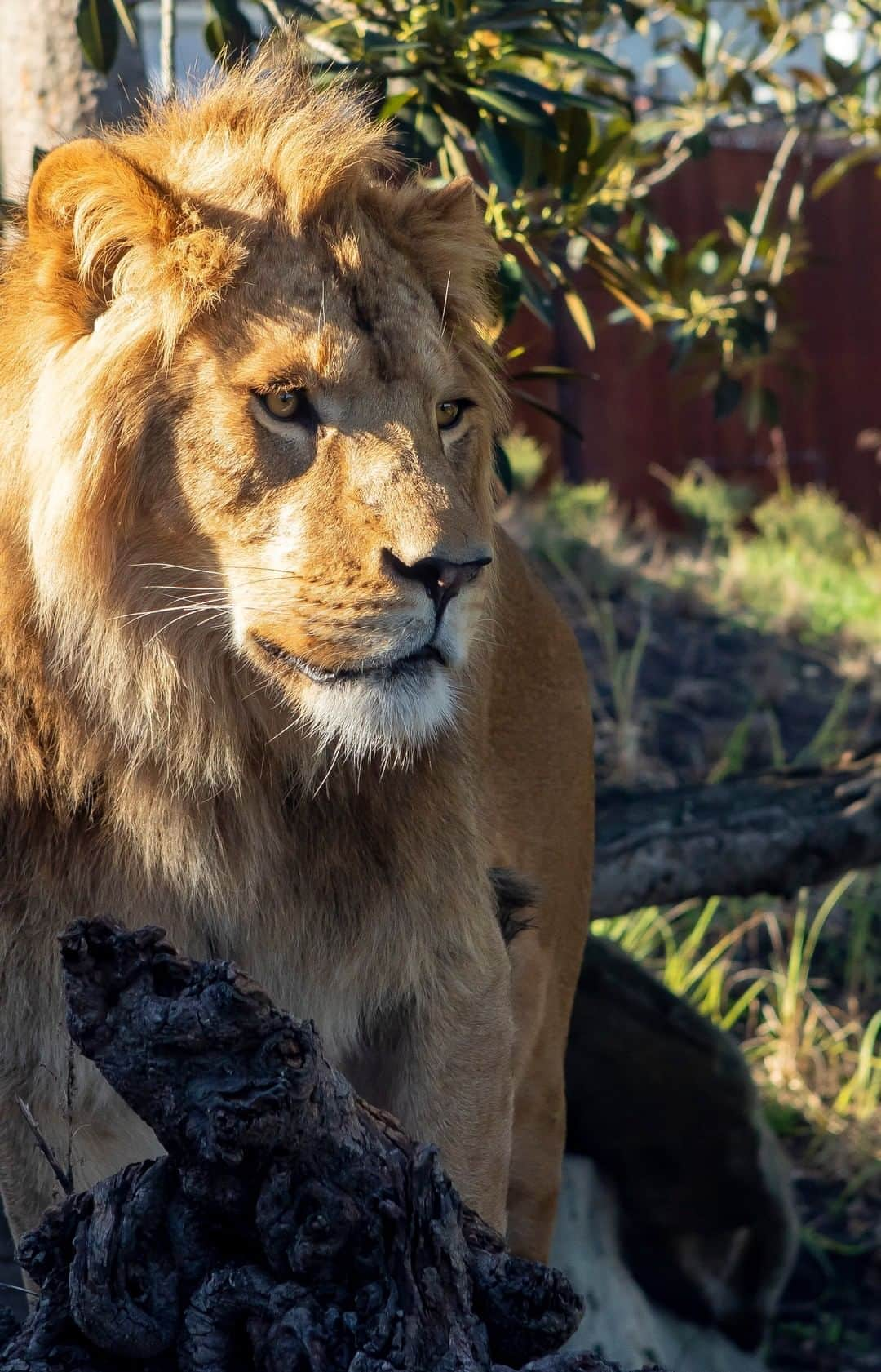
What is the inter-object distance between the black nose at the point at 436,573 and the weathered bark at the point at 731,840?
1847 millimetres

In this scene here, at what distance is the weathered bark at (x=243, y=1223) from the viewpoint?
1306mm

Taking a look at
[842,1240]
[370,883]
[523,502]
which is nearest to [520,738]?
[370,883]

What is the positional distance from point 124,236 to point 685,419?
9.12m

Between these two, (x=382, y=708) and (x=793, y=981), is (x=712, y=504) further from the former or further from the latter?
(x=382, y=708)

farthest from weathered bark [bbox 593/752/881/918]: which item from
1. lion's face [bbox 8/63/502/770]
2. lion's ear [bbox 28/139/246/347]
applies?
lion's ear [bbox 28/139/246/347]

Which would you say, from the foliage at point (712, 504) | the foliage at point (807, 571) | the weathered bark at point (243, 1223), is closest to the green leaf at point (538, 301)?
the weathered bark at point (243, 1223)

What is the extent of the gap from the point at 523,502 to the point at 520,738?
556 centimetres

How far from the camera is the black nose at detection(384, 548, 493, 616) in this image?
1.80 m

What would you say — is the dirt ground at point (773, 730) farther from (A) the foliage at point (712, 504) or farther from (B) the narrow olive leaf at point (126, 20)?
(B) the narrow olive leaf at point (126, 20)

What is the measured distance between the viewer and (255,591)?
6.25ft

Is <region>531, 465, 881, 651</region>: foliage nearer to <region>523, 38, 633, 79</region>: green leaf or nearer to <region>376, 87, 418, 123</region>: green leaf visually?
<region>523, 38, 633, 79</region>: green leaf

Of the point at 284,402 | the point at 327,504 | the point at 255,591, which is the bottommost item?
the point at 255,591

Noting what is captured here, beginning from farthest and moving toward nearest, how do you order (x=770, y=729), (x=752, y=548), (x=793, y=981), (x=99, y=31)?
(x=752, y=548) → (x=770, y=729) → (x=793, y=981) → (x=99, y=31)

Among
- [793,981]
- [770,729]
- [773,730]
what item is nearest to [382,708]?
[793,981]
